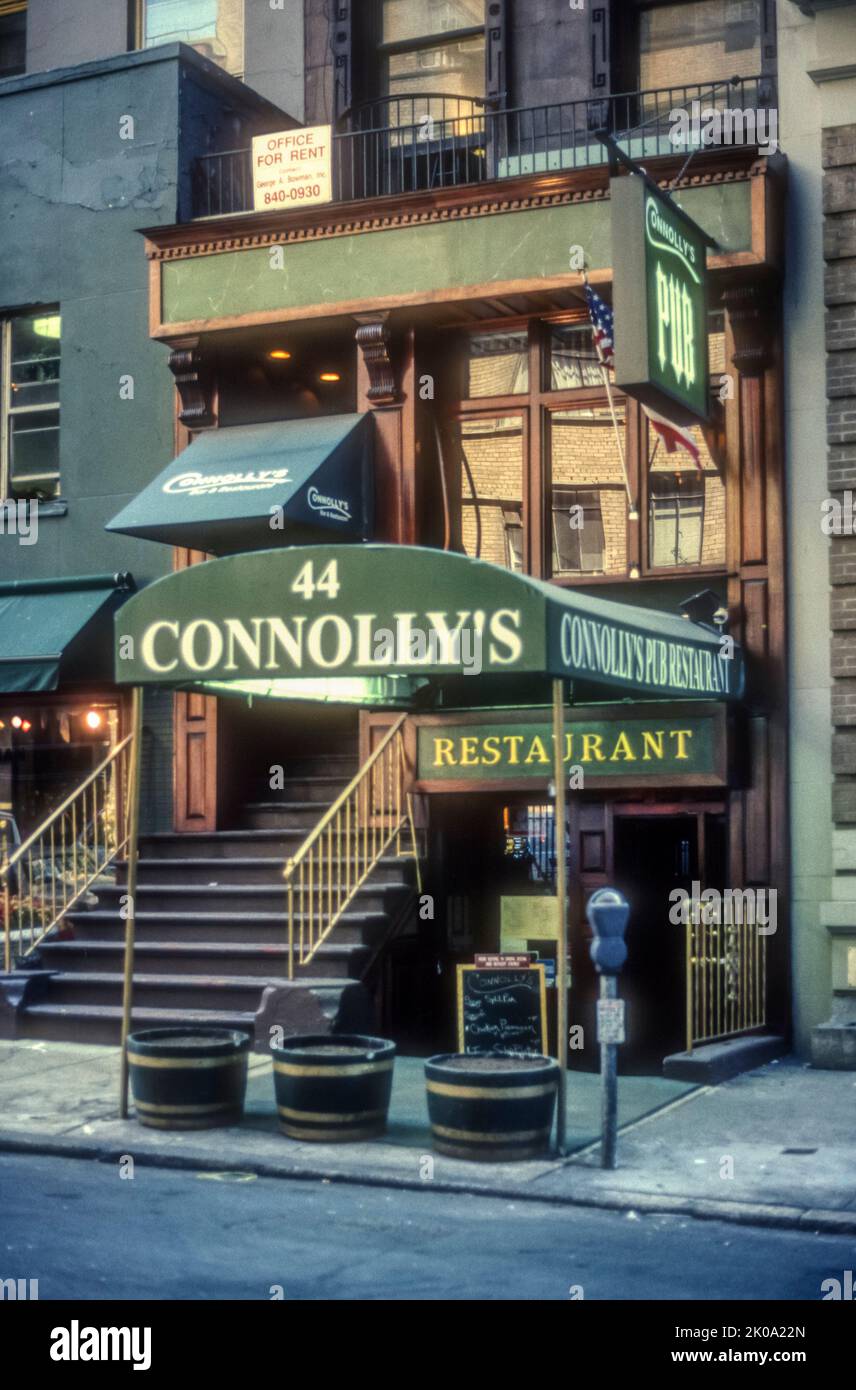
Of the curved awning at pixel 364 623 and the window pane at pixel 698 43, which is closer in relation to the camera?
the curved awning at pixel 364 623

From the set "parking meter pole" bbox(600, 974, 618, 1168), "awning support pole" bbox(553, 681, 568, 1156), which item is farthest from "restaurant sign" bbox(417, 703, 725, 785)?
"parking meter pole" bbox(600, 974, 618, 1168)

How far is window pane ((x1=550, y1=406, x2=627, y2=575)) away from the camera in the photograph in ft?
46.5

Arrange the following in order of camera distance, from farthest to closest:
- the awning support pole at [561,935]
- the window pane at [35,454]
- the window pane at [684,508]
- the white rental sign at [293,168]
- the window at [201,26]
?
the window at [201,26] < the window pane at [35,454] < the white rental sign at [293,168] < the window pane at [684,508] < the awning support pole at [561,935]

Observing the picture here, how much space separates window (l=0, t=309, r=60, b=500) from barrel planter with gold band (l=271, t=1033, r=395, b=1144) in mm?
8433

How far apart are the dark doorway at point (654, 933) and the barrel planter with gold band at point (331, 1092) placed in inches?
176

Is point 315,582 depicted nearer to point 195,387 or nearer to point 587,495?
point 587,495

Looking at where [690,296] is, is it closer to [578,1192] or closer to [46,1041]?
[578,1192]

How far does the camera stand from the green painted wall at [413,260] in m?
13.6

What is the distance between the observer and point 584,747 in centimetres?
1348

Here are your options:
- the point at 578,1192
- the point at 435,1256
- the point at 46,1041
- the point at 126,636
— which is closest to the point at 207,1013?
the point at 46,1041

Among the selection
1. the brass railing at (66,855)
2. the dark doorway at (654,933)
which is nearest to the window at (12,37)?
the brass railing at (66,855)

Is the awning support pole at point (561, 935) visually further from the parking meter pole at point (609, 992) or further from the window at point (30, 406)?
the window at point (30, 406)

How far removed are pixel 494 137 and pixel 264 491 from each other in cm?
403

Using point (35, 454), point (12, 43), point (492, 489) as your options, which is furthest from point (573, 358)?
point (12, 43)
